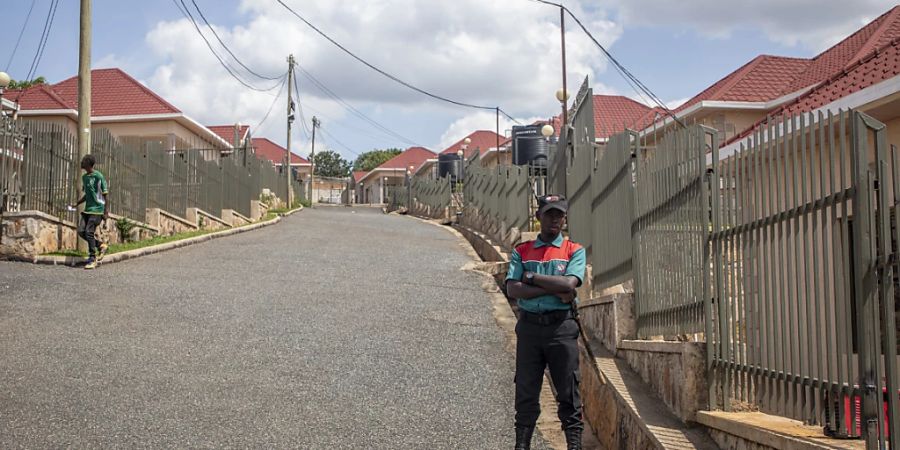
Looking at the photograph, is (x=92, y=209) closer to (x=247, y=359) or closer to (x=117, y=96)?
(x=247, y=359)

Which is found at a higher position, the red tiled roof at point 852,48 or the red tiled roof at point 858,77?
the red tiled roof at point 852,48

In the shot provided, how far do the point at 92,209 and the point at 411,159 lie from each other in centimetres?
6123

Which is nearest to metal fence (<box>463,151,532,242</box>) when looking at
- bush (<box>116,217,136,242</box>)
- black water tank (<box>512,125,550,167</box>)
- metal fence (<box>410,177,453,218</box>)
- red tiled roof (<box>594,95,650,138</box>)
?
black water tank (<box>512,125,550,167</box>)

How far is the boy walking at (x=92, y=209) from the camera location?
45.2ft

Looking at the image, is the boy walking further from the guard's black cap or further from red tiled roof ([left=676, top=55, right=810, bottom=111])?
red tiled roof ([left=676, top=55, right=810, bottom=111])

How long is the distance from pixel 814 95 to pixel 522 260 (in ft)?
29.6

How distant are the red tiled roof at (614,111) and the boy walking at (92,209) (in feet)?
80.6

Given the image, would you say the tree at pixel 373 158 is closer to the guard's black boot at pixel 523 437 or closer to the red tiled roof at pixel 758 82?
→ the red tiled roof at pixel 758 82

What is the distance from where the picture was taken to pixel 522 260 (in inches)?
230

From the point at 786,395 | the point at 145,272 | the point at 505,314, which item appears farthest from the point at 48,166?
the point at 786,395

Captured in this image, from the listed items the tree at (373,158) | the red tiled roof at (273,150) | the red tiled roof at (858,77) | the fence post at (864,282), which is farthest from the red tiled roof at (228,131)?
the tree at (373,158)

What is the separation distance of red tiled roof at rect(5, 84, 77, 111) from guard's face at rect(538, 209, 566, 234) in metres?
27.0

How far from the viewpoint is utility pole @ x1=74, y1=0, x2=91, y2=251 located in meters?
15.2

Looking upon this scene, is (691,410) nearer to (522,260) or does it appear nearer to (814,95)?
(522,260)
